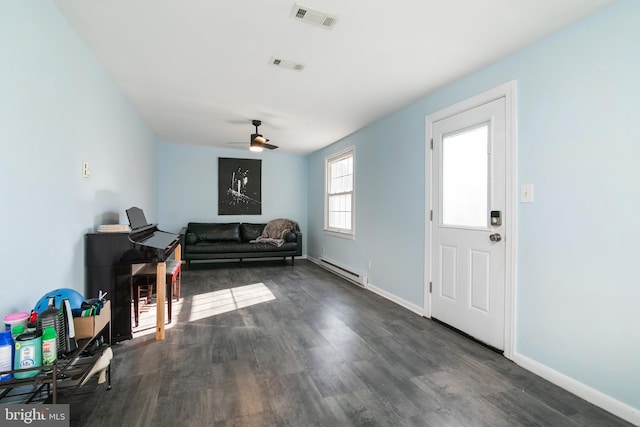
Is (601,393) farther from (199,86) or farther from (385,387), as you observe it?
(199,86)

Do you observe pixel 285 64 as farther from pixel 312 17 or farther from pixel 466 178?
pixel 466 178

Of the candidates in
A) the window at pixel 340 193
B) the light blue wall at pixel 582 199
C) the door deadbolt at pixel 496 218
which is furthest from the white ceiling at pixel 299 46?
the window at pixel 340 193

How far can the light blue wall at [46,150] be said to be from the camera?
1462 millimetres

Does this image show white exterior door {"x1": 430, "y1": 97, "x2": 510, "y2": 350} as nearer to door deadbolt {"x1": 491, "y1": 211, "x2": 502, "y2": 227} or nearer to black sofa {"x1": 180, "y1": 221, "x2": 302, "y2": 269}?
door deadbolt {"x1": 491, "y1": 211, "x2": 502, "y2": 227}

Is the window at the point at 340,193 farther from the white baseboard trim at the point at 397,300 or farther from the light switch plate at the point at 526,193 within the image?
the light switch plate at the point at 526,193

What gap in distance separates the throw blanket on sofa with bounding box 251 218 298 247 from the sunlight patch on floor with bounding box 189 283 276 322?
1836mm

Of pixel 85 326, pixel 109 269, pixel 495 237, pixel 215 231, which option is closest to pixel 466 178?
pixel 495 237

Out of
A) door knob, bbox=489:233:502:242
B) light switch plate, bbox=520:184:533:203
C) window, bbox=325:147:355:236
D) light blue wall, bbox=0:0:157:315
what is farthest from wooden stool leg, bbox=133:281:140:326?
light switch plate, bbox=520:184:533:203

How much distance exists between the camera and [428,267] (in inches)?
125

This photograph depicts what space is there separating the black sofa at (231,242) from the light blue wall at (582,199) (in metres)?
4.24

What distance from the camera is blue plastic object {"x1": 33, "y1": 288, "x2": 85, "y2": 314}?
1499 mm

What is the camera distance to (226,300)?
12.2ft

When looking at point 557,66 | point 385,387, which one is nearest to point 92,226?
point 385,387

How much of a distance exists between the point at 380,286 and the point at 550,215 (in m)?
2.34
